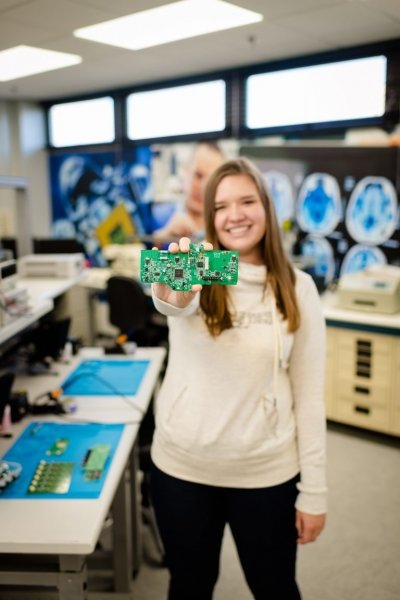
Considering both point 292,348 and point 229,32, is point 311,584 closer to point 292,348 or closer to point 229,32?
point 292,348

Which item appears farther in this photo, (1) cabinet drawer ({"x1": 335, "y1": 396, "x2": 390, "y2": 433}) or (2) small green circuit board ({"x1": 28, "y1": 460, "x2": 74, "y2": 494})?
(1) cabinet drawer ({"x1": 335, "y1": 396, "x2": 390, "y2": 433})

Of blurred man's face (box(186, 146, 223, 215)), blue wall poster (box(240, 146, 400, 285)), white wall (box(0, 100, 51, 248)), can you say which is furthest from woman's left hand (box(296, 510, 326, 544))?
white wall (box(0, 100, 51, 248))

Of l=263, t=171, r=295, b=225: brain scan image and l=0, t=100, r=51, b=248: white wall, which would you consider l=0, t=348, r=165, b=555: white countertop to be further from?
l=0, t=100, r=51, b=248: white wall

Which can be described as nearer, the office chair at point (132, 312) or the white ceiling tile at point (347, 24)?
the white ceiling tile at point (347, 24)

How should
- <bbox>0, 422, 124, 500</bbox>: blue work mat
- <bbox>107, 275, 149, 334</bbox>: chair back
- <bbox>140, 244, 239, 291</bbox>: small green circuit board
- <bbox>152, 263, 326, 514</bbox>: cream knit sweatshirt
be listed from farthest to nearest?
<bbox>107, 275, 149, 334</bbox>: chair back
<bbox>0, 422, 124, 500</bbox>: blue work mat
<bbox>152, 263, 326, 514</bbox>: cream knit sweatshirt
<bbox>140, 244, 239, 291</bbox>: small green circuit board

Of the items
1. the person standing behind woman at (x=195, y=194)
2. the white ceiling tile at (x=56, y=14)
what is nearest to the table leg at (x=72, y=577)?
the white ceiling tile at (x=56, y=14)

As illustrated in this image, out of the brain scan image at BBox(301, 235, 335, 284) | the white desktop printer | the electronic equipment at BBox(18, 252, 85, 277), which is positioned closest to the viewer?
the electronic equipment at BBox(18, 252, 85, 277)

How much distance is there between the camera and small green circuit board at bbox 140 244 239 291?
115 centimetres

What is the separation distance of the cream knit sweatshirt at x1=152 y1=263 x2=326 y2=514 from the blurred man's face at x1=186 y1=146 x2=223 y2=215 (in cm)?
378

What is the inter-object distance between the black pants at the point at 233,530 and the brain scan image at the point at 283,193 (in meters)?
3.29

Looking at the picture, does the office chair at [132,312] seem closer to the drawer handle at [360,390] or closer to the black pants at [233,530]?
the drawer handle at [360,390]

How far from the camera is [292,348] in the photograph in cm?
141

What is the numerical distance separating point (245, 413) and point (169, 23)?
110 inches

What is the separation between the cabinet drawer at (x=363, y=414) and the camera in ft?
11.3
